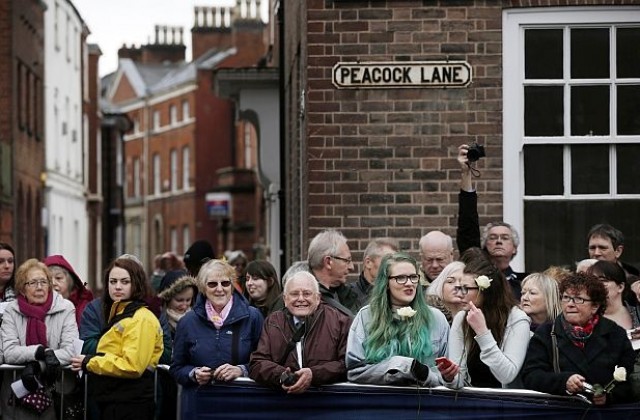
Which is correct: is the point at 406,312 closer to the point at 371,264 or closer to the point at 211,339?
the point at 211,339

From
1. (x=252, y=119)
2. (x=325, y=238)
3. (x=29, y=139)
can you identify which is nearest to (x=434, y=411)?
(x=325, y=238)

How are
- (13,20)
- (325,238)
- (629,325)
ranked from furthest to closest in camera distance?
1. (13,20)
2. (325,238)
3. (629,325)

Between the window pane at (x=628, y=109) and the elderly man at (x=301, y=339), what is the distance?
4.68 metres

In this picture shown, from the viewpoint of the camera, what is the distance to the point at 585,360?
29.2 feet

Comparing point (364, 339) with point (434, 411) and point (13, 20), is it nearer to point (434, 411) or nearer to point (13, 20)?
point (434, 411)

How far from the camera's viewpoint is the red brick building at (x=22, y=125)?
136 ft

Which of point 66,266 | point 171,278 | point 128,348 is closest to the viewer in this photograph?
point 128,348

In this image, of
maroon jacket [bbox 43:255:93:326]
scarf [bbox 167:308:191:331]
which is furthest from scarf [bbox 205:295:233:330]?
maroon jacket [bbox 43:255:93:326]

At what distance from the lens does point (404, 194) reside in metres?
13.8

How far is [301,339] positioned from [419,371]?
3.31ft

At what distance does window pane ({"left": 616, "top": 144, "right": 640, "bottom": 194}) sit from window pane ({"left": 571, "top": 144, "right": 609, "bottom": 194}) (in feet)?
0.34

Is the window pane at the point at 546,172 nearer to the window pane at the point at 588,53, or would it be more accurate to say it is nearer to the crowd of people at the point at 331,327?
the window pane at the point at 588,53

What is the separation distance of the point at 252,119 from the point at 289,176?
2.76 metres

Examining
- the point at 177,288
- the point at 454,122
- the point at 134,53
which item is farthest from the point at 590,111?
the point at 134,53
